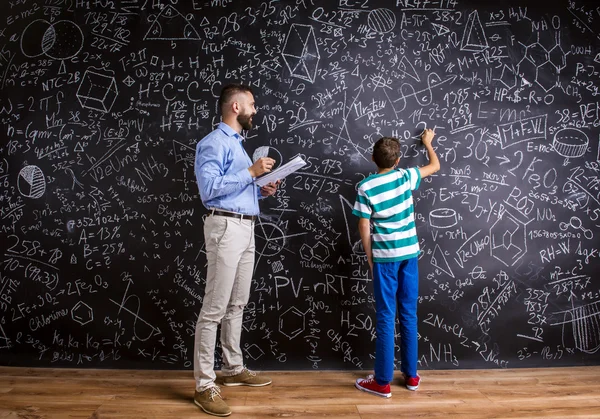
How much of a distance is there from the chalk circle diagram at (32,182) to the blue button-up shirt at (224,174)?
5.10 feet

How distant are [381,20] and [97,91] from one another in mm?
2325

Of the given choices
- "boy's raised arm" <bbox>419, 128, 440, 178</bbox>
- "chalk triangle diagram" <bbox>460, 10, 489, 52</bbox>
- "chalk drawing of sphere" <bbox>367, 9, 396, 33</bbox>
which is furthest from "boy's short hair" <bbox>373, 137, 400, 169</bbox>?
"chalk triangle diagram" <bbox>460, 10, 489, 52</bbox>

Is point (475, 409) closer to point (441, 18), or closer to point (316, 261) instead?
point (316, 261)

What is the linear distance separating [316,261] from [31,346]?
2.33 meters

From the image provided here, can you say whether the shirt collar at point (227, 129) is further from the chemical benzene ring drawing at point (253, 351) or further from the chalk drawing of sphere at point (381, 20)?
the chemical benzene ring drawing at point (253, 351)

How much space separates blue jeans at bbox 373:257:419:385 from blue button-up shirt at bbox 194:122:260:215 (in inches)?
39.4

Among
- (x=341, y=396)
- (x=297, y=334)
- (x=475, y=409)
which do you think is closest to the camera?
(x=475, y=409)

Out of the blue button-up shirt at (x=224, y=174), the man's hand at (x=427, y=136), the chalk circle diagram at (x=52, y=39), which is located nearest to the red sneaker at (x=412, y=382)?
the blue button-up shirt at (x=224, y=174)

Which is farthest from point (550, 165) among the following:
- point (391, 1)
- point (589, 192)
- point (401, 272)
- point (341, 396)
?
point (341, 396)

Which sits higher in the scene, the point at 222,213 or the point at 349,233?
the point at 222,213

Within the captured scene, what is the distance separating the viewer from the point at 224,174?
266 cm

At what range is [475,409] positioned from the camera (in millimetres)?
2592

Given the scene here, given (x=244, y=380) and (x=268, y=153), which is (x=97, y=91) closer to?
(x=268, y=153)

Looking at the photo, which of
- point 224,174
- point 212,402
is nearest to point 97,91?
point 224,174
